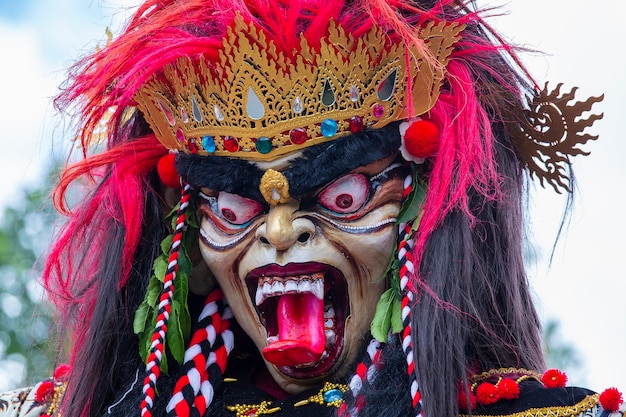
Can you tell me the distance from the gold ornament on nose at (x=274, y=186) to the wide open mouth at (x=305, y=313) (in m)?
0.16

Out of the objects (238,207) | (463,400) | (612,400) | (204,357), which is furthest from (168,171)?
(612,400)

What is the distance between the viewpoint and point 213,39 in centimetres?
248

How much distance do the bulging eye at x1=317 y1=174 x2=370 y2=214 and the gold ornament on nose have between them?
9 cm

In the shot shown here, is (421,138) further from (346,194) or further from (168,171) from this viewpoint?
(168,171)

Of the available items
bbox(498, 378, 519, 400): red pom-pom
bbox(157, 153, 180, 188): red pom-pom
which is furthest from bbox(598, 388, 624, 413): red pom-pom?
bbox(157, 153, 180, 188): red pom-pom

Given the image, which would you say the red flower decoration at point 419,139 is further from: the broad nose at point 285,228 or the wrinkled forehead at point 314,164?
the broad nose at point 285,228

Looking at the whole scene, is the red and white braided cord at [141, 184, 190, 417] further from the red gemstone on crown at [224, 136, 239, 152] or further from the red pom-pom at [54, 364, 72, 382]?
the red pom-pom at [54, 364, 72, 382]

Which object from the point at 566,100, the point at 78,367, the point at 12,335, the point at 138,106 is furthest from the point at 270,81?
the point at 12,335

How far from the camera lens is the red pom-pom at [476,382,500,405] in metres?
2.33

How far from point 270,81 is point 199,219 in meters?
0.45

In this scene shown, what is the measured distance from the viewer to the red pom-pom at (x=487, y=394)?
7.65 ft

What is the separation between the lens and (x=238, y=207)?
253cm

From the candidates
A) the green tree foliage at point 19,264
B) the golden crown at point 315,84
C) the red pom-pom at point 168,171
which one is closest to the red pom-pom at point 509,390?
the golden crown at point 315,84

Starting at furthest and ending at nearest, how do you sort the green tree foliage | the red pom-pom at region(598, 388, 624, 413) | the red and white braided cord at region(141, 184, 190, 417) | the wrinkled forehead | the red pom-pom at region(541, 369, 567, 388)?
the green tree foliage, the red and white braided cord at region(141, 184, 190, 417), the wrinkled forehead, the red pom-pom at region(541, 369, 567, 388), the red pom-pom at region(598, 388, 624, 413)
